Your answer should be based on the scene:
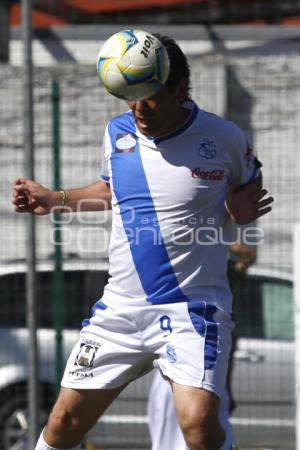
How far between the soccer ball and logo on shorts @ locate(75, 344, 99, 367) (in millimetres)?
1159

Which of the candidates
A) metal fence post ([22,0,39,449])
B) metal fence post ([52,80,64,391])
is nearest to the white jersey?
metal fence post ([22,0,39,449])

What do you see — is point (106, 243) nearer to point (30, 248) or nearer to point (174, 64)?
point (30, 248)

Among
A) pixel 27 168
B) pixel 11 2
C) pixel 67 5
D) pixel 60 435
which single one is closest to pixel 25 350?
pixel 27 168

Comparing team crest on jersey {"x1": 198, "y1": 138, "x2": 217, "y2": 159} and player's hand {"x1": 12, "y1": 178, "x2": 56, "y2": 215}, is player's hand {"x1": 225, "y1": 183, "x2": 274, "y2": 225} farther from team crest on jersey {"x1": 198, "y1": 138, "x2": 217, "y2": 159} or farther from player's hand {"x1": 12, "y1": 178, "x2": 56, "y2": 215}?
player's hand {"x1": 12, "y1": 178, "x2": 56, "y2": 215}

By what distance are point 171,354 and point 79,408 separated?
19.2 inches

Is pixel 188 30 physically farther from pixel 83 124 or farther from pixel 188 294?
pixel 188 294

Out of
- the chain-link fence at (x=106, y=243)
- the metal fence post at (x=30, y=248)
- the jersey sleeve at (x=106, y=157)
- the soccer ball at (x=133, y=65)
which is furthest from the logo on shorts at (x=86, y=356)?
the chain-link fence at (x=106, y=243)

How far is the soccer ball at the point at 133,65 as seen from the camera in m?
4.92

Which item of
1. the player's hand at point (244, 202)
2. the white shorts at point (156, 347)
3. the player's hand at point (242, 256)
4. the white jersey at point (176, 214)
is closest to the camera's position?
the white shorts at point (156, 347)

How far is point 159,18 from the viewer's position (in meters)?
14.1

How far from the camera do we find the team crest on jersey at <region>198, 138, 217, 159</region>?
5.21m

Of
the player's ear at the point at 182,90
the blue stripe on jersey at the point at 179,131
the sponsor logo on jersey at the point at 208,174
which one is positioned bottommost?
the sponsor logo on jersey at the point at 208,174

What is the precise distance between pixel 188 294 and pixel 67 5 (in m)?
9.17

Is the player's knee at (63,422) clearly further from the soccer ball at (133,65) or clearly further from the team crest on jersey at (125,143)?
the soccer ball at (133,65)
